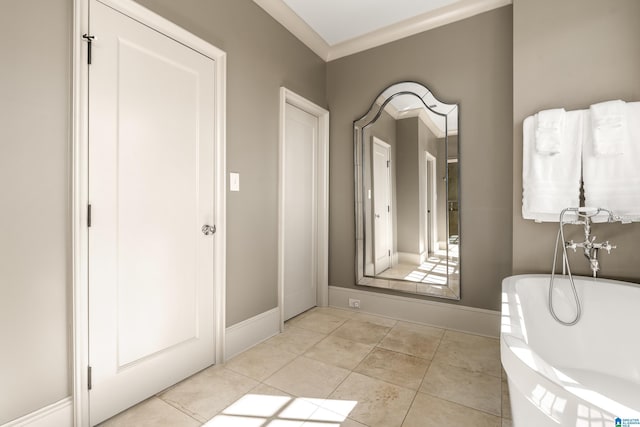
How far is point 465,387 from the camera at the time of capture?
179cm

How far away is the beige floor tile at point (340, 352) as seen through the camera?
210cm

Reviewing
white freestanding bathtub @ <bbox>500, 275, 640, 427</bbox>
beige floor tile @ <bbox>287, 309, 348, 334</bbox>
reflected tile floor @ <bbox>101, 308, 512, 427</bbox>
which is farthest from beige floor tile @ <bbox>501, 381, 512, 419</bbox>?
beige floor tile @ <bbox>287, 309, 348, 334</bbox>

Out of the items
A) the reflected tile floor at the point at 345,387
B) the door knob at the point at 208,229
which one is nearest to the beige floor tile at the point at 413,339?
the reflected tile floor at the point at 345,387

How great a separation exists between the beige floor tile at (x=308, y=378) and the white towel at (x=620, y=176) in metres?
1.86

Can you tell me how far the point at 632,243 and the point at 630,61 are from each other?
1099 millimetres


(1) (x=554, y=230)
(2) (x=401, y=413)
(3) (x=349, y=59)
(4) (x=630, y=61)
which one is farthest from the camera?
(3) (x=349, y=59)

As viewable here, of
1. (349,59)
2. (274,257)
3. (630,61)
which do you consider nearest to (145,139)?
(274,257)

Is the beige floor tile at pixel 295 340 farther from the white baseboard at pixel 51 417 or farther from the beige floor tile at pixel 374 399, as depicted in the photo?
the white baseboard at pixel 51 417

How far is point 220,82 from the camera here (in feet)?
6.72

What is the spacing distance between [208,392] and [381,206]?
6.91ft

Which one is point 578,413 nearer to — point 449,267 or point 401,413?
point 401,413

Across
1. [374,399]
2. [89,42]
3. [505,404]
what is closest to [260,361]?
[374,399]

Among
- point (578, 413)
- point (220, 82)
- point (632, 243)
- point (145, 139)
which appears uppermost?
point (220, 82)

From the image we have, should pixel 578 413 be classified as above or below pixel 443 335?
above
